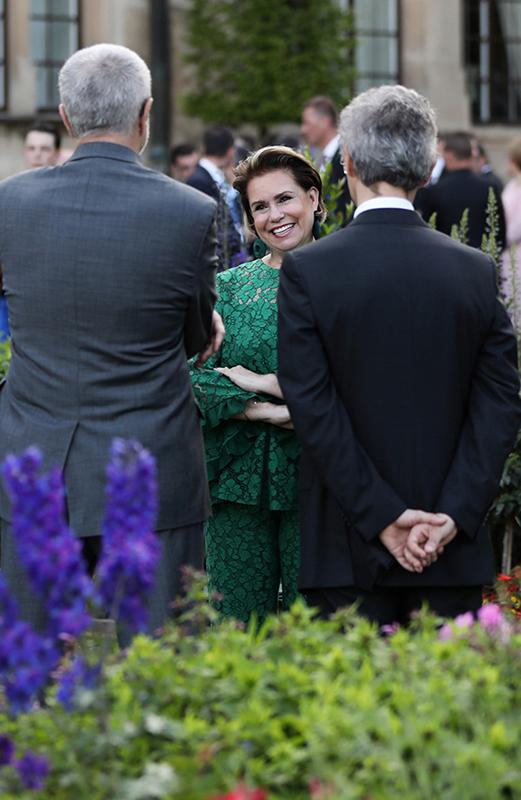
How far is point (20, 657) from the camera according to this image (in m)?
2.62

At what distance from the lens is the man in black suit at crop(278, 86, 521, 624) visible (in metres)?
3.84

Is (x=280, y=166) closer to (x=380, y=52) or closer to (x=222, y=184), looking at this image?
(x=222, y=184)

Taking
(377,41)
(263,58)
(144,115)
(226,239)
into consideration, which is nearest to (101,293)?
(144,115)

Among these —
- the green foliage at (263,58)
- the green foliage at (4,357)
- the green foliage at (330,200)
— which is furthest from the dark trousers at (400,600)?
the green foliage at (263,58)

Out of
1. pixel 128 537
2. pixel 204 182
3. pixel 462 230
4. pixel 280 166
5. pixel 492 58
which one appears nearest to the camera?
pixel 128 537

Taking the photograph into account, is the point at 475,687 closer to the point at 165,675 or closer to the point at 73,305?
the point at 165,675

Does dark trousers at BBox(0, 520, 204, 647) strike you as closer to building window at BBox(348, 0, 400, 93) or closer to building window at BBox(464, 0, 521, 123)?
building window at BBox(348, 0, 400, 93)

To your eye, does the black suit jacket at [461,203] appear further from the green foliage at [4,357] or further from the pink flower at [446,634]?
the pink flower at [446,634]

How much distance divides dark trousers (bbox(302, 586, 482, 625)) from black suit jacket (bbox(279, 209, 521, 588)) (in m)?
0.05

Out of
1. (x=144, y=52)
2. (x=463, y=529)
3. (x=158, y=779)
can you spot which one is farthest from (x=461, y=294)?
(x=144, y=52)

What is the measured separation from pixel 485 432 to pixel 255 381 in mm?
808

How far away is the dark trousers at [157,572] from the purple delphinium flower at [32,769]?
1.34 metres

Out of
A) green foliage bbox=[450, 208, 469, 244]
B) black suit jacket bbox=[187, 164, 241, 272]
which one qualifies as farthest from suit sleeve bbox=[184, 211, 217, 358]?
black suit jacket bbox=[187, 164, 241, 272]

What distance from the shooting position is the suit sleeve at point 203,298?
393 centimetres
